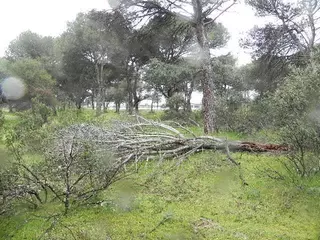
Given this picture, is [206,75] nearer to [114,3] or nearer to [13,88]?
[114,3]

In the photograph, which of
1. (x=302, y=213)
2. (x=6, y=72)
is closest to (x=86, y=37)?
(x=6, y=72)

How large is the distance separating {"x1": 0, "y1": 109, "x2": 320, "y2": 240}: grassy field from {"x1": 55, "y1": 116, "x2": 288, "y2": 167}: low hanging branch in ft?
3.25

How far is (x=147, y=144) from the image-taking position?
11.3 meters

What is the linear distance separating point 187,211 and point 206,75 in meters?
10.6

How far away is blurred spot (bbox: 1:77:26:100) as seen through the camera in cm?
3155

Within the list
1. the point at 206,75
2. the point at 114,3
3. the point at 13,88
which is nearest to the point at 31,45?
the point at 13,88

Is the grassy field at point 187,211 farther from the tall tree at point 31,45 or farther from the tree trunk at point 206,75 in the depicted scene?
the tall tree at point 31,45

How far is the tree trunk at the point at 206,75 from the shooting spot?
17.1m

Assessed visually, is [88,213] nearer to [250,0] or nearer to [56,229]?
[56,229]

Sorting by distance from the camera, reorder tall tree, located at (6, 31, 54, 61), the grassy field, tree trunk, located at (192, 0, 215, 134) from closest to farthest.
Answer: the grassy field
tree trunk, located at (192, 0, 215, 134)
tall tree, located at (6, 31, 54, 61)

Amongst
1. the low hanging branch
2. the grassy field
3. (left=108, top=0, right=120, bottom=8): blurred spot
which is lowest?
the grassy field

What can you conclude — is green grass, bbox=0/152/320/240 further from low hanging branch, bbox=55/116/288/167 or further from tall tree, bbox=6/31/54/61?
tall tree, bbox=6/31/54/61

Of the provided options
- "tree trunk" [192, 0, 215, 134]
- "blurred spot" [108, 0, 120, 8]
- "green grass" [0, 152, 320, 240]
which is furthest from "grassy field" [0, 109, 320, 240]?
"blurred spot" [108, 0, 120, 8]

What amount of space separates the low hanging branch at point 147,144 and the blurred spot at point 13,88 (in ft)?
72.4
